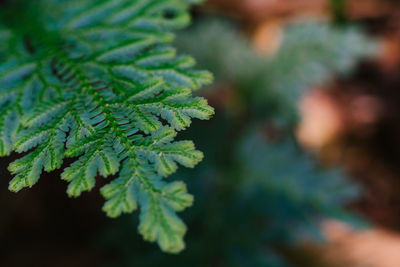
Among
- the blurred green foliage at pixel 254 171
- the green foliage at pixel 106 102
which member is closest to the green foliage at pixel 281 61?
the blurred green foliage at pixel 254 171

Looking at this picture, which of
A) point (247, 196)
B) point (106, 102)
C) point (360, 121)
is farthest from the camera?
point (360, 121)

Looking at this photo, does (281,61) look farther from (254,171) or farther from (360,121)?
(360,121)

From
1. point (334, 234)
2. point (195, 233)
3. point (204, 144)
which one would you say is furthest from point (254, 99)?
point (334, 234)

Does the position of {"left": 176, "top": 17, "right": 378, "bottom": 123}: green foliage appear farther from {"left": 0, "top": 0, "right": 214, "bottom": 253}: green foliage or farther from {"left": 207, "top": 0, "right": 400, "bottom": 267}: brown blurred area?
{"left": 0, "top": 0, "right": 214, "bottom": 253}: green foliage

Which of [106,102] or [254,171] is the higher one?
[106,102]

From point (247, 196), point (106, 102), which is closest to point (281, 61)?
point (247, 196)

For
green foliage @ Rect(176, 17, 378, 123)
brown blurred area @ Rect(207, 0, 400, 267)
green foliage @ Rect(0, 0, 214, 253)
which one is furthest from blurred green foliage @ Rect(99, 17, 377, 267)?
green foliage @ Rect(0, 0, 214, 253)

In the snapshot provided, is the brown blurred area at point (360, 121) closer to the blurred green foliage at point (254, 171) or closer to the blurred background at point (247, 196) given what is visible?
the blurred background at point (247, 196)
